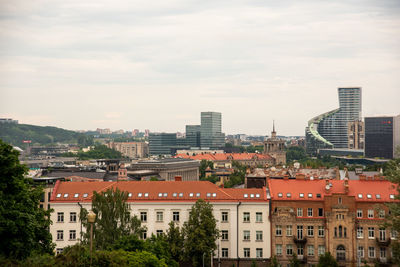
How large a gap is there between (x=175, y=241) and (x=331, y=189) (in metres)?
24.5

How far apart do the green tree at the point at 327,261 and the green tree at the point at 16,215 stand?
3809 cm

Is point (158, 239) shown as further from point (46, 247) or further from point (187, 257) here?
point (46, 247)

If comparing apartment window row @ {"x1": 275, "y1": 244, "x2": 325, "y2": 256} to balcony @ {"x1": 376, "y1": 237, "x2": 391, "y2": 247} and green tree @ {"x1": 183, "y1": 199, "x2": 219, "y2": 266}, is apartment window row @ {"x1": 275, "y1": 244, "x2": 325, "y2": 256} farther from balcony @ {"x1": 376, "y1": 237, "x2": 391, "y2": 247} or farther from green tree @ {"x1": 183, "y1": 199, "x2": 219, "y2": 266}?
green tree @ {"x1": 183, "y1": 199, "x2": 219, "y2": 266}

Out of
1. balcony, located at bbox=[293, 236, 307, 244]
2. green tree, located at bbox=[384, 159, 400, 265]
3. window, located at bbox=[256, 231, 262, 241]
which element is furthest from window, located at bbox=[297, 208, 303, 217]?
green tree, located at bbox=[384, 159, 400, 265]

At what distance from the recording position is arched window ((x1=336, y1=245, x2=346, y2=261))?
86.5 metres

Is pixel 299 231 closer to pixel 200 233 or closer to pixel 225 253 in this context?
pixel 225 253

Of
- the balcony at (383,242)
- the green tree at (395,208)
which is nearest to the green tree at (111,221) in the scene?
the green tree at (395,208)

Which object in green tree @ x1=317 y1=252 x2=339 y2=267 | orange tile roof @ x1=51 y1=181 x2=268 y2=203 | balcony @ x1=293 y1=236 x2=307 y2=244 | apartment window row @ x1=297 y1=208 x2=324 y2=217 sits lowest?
green tree @ x1=317 y1=252 x2=339 y2=267

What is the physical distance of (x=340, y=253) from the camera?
8662 cm

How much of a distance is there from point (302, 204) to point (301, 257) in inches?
295

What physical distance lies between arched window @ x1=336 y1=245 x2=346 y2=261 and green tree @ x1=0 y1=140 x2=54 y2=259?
4215cm

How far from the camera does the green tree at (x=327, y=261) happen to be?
3275 inches

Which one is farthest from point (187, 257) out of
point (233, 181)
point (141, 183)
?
point (233, 181)

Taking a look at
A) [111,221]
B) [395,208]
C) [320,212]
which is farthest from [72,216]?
[395,208]
